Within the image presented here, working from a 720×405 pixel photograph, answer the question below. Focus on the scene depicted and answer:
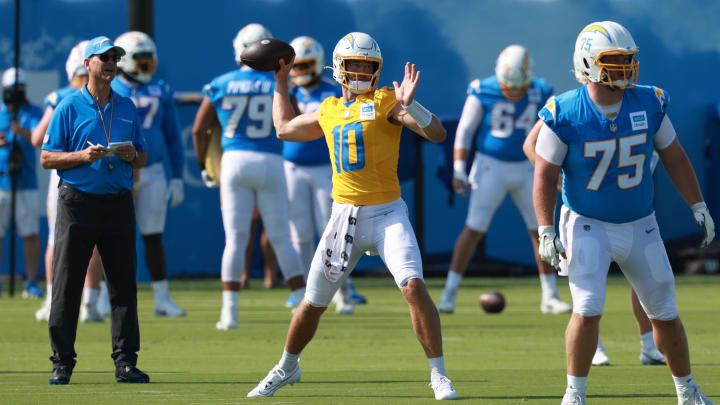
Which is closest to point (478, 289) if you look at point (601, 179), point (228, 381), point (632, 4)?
point (632, 4)

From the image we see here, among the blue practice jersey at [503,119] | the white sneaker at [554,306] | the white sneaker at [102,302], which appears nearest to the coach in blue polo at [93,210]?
the white sneaker at [102,302]

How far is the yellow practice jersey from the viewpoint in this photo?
682 cm

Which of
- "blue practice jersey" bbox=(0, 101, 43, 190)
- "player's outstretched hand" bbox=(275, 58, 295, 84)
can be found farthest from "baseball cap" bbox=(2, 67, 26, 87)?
"player's outstretched hand" bbox=(275, 58, 295, 84)

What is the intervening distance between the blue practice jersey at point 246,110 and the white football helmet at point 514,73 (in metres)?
2.39

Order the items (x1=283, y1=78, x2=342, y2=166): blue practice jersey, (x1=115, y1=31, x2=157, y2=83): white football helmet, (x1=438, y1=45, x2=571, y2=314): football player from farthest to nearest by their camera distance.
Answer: (x1=438, y1=45, x2=571, y2=314): football player < (x1=283, y1=78, x2=342, y2=166): blue practice jersey < (x1=115, y1=31, x2=157, y2=83): white football helmet

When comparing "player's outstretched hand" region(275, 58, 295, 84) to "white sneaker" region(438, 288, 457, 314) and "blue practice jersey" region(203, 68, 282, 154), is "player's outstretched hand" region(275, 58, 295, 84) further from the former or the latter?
"white sneaker" region(438, 288, 457, 314)

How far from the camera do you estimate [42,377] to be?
7.73 meters

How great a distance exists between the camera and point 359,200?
682 cm

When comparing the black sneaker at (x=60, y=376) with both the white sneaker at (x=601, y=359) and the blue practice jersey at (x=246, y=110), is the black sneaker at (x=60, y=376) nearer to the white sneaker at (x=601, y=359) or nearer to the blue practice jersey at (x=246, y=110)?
the white sneaker at (x=601, y=359)

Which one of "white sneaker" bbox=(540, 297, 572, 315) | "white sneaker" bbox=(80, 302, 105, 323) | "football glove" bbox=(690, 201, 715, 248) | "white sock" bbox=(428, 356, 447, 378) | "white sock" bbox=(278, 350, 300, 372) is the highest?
"football glove" bbox=(690, 201, 715, 248)

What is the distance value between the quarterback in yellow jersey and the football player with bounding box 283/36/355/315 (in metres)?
4.56

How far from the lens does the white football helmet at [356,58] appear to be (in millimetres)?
6855

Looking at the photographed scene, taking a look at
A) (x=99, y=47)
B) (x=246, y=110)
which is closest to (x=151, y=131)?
(x=246, y=110)

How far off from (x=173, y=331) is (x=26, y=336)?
1.13m
